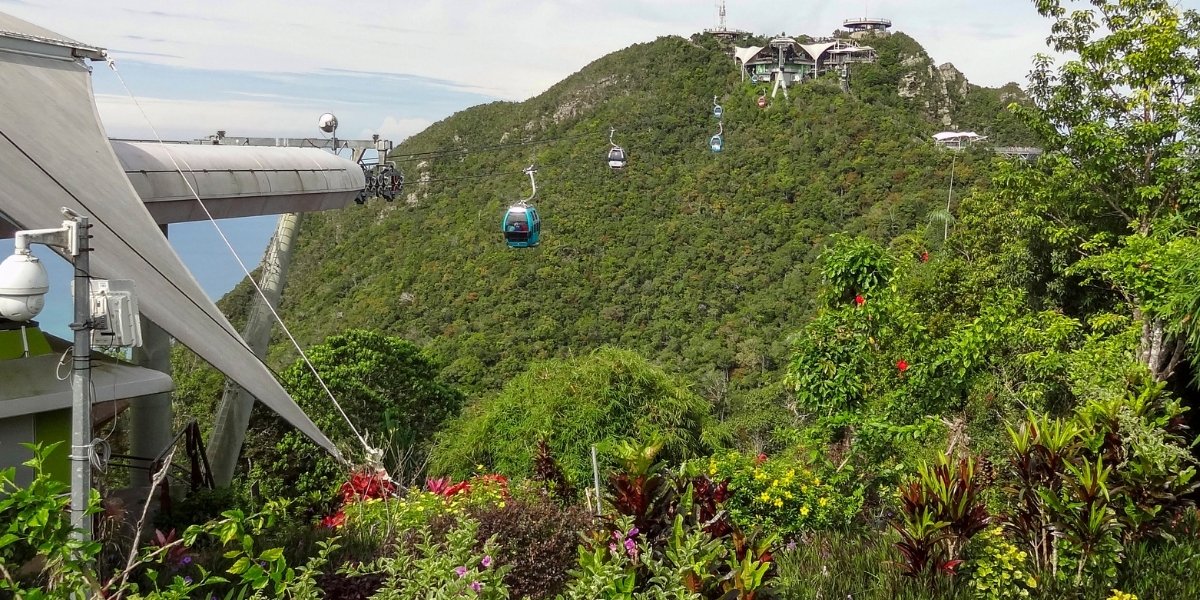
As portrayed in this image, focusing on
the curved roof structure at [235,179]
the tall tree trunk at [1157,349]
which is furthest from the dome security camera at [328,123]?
the tall tree trunk at [1157,349]

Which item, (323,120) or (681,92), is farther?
(681,92)

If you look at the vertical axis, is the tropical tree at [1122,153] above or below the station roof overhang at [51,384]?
above

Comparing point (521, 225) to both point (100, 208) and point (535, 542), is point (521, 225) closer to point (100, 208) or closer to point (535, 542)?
point (100, 208)

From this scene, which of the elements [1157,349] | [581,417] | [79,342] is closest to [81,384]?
[79,342]

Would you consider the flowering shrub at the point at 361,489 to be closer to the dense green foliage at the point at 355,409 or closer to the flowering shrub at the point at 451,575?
the dense green foliage at the point at 355,409

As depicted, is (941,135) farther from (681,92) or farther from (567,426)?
(567,426)

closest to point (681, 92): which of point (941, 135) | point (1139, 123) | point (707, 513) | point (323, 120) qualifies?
point (941, 135)
